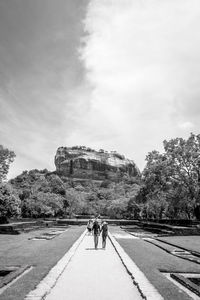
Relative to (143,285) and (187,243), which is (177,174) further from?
(143,285)

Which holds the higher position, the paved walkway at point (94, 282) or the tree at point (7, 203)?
the tree at point (7, 203)

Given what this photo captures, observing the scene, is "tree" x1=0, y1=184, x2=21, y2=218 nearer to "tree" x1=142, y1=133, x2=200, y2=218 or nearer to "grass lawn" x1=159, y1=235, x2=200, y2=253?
"tree" x1=142, y1=133, x2=200, y2=218

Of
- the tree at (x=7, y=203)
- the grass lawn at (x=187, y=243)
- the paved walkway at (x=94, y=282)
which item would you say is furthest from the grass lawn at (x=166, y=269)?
the tree at (x=7, y=203)

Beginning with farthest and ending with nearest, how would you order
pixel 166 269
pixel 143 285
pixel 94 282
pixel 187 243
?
pixel 187 243 → pixel 166 269 → pixel 94 282 → pixel 143 285

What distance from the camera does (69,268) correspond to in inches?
459

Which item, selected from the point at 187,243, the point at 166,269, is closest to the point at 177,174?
the point at 187,243

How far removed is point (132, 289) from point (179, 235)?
24.8 m

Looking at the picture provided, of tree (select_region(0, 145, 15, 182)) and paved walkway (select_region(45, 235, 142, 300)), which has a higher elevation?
tree (select_region(0, 145, 15, 182))

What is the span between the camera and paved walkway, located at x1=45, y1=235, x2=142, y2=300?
25.4ft

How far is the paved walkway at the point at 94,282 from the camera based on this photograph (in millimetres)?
7746

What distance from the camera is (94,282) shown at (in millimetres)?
9352

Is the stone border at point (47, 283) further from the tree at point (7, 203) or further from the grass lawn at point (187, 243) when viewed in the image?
the tree at point (7, 203)

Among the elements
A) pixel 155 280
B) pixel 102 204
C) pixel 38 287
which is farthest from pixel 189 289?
pixel 102 204

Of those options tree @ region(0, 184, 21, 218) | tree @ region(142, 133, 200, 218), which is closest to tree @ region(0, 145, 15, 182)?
tree @ region(0, 184, 21, 218)
